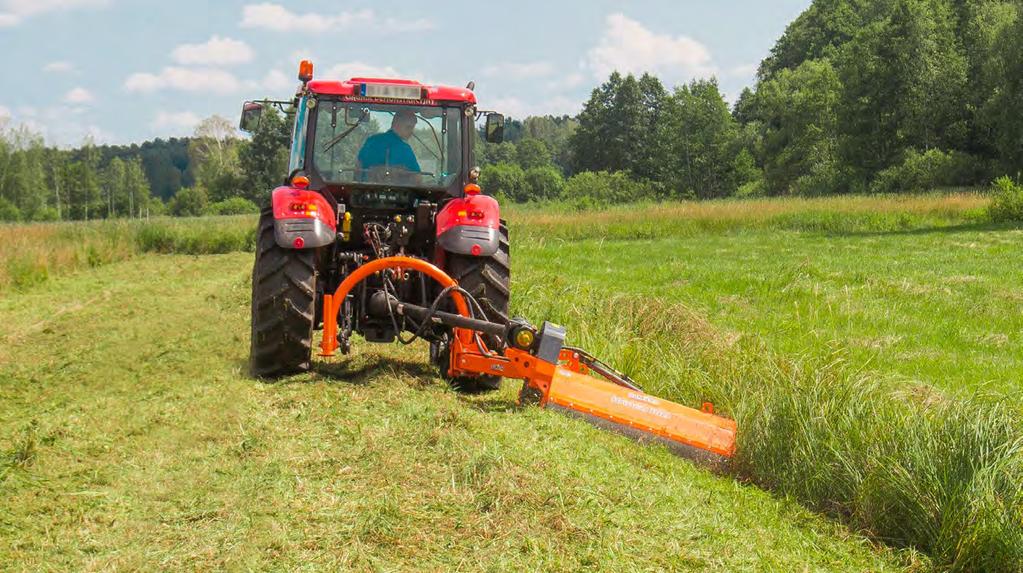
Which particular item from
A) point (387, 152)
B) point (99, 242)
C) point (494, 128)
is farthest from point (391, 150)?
point (99, 242)

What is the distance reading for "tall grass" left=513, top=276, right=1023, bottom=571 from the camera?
13.9ft

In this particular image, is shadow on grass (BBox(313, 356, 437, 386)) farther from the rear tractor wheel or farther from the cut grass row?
the cut grass row

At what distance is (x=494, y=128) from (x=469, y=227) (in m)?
1.50

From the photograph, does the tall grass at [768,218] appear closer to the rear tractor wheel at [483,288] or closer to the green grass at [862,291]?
the green grass at [862,291]

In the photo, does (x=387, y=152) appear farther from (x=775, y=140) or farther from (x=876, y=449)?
(x=775, y=140)

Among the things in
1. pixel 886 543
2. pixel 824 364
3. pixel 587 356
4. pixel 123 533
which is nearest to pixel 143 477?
pixel 123 533

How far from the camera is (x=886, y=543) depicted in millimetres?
4598

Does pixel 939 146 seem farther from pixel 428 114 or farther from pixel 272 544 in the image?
pixel 272 544

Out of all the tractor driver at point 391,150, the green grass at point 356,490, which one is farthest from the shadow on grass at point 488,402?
the tractor driver at point 391,150

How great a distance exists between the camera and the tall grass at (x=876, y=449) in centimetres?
424

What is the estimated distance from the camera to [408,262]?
607 cm

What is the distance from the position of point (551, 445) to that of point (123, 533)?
2101 millimetres

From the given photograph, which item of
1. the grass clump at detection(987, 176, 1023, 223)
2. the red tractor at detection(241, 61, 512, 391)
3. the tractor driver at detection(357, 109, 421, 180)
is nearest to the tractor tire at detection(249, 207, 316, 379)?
the red tractor at detection(241, 61, 512, 391)

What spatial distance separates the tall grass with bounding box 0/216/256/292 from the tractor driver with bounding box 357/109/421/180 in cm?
861
